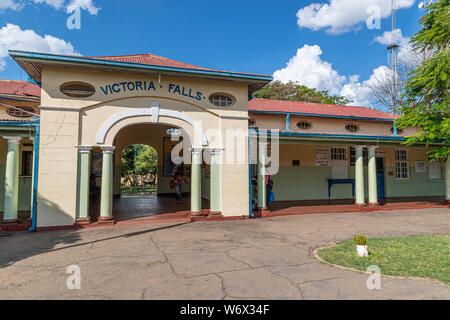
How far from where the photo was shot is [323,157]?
49.2 ft

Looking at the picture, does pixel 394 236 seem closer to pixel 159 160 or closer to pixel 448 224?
pixel 448 224

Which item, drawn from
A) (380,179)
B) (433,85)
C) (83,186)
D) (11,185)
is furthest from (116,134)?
(380,179)

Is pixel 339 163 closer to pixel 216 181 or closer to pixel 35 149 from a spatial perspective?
pixel 216 181

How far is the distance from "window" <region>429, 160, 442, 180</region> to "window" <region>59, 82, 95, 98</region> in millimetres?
18539

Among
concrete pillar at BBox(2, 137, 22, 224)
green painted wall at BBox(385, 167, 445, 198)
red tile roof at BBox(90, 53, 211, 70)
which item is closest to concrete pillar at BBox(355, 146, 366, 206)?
green painted wall at BBox(385, 167, 445, 198)

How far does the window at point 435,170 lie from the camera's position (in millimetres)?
16875

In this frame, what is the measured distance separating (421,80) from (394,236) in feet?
24.2

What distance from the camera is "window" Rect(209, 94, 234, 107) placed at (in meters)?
9.95

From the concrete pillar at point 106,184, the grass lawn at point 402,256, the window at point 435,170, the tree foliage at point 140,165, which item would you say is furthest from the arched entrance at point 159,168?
the window at point 435,170

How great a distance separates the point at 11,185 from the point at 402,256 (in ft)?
33.0

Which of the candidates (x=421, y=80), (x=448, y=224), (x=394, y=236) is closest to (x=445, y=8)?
(x=421, y=80)

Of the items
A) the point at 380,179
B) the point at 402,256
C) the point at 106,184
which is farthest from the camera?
the point at 380,179

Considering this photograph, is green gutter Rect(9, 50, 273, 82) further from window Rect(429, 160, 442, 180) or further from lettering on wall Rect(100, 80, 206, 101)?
window Rect(429, 160, 442, 180)
